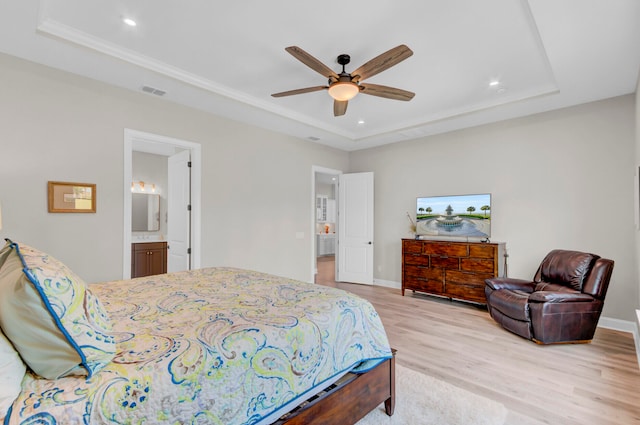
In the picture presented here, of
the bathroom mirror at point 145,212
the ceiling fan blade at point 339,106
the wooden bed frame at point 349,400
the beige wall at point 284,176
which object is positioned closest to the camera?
the wooden bed frame at point 349,400

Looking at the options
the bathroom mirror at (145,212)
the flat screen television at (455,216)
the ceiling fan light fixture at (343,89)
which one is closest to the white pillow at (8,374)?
the ceiling fan light fixture at (343,89)

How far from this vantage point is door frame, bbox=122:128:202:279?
3439 millimetres

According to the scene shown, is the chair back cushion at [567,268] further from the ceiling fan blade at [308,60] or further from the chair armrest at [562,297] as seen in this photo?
the ceiling fan blade at [308,60]

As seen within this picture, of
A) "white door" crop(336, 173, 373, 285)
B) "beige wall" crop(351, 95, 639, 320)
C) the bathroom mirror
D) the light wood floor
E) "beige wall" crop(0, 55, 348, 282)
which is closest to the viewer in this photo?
the light wood floor

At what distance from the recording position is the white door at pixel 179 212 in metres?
4.17

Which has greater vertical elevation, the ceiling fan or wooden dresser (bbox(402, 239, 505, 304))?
the ceiling fan

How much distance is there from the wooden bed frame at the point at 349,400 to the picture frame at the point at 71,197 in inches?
118

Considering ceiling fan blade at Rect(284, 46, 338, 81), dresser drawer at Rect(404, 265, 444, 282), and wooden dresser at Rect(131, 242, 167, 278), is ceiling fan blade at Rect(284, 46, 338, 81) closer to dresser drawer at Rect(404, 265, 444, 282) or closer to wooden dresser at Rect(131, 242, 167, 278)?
dresser drawer at Rect(404, 265, 444, 282)

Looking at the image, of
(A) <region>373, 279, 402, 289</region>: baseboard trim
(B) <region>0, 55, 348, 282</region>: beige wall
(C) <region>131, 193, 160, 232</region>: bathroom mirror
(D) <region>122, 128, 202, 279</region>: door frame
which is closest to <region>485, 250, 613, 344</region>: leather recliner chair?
(A) <region>373, 279, 402, 289</region>: baseboard trim

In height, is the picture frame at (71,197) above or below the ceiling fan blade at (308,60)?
below

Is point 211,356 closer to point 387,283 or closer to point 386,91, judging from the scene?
point 386,91

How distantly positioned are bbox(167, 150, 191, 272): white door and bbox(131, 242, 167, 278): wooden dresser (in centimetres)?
118

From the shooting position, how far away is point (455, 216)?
5.02 m

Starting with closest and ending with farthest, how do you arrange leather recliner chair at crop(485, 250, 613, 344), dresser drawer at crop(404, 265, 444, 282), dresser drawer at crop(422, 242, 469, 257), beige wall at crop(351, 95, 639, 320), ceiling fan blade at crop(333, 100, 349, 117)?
leather recliner chair at crop(485, 250, 613, 344)
ceiling fan blade at crop(333, 100, 349, 117)
beige wall at crop(351, 95, 639, 320)
dresser drawer at crop(422, 242, 469, 257)
dresser drawer at crop(404, 265, 444, 282)
